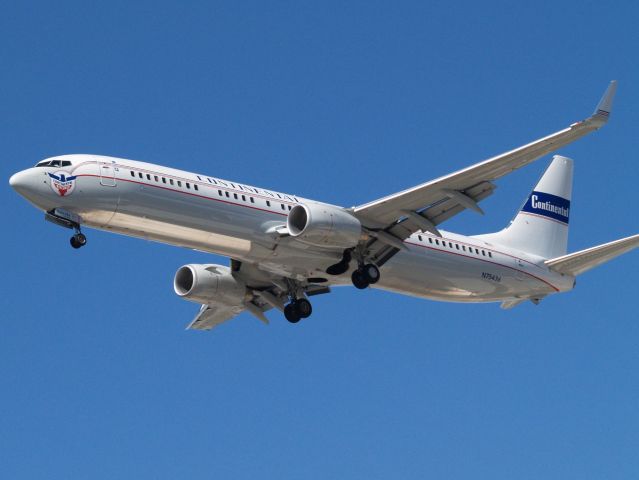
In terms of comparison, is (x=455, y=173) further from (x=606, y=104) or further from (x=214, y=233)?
(x=214, y=233)

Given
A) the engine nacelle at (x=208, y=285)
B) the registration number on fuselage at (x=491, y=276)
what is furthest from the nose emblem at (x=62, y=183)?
the registration number on fuselage at (x=491, y=276)

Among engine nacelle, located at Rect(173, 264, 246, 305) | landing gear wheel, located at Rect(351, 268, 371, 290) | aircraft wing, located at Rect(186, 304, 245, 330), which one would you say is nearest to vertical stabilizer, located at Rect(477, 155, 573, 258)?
landing gear wheel, located at Rect(351, 268, 371, 290)

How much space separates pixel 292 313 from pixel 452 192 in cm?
874

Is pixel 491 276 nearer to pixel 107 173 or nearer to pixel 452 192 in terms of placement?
pixel 452 192

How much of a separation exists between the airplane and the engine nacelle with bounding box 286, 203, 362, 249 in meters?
0.05

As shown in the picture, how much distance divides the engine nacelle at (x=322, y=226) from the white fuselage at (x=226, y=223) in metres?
0.81

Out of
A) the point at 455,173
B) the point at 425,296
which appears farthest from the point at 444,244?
the point at 455,173

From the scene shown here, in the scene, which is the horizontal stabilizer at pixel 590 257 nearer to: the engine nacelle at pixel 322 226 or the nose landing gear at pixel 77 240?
the engine nacelle at pixel 322 226

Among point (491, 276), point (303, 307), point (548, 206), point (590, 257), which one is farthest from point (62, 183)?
point (548, 206)

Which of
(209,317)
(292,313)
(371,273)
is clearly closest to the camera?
(371,273)

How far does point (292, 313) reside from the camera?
154ft

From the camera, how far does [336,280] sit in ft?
149

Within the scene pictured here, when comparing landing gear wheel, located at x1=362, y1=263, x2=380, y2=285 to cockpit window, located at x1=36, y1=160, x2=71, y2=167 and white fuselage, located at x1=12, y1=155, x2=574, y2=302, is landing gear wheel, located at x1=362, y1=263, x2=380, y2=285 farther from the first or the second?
cockpit window, located at x1=36, y1=160, x2=71, y2=167

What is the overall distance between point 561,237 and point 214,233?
1871cm
